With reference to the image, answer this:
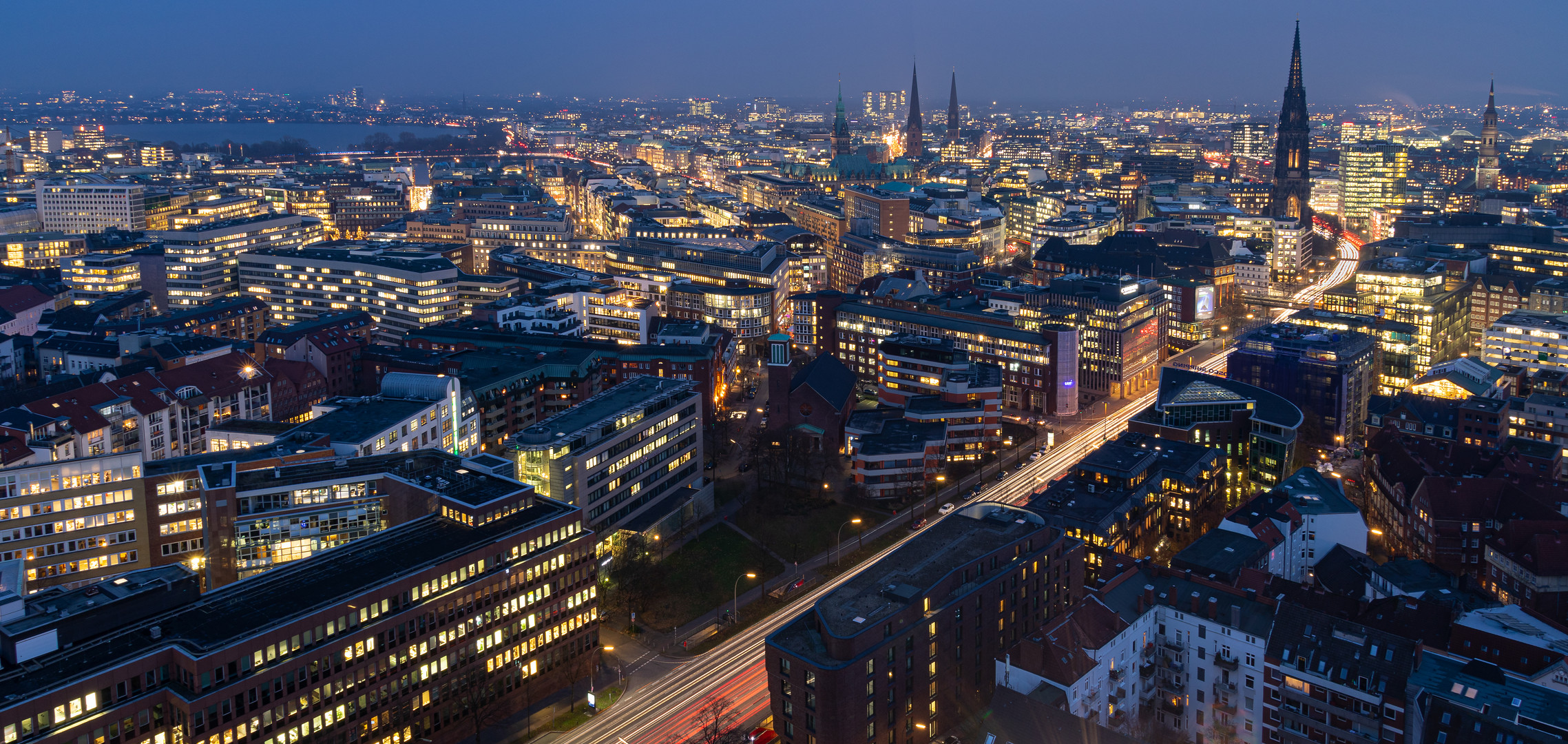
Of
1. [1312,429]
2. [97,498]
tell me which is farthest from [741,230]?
[97,498]

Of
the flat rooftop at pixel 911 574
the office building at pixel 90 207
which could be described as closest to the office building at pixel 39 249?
the office building at pixel 90 207

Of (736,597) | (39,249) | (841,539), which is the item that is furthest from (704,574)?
(39,249)

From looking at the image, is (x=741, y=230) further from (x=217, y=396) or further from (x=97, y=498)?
(x=97, y=498)

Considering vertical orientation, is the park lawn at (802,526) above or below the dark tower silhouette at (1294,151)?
below

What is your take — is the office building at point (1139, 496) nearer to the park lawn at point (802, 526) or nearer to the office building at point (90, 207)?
the park lawn at point (802, 526)

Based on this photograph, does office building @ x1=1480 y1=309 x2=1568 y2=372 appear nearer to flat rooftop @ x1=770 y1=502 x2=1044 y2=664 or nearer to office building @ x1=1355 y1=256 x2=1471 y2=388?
office building @ x1=1355 y1=256 x2=1471 y2=388

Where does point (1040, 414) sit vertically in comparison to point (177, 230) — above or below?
below

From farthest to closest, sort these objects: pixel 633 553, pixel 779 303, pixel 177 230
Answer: pixel 177 230 → pixel 779 303 → pixel 633 553
